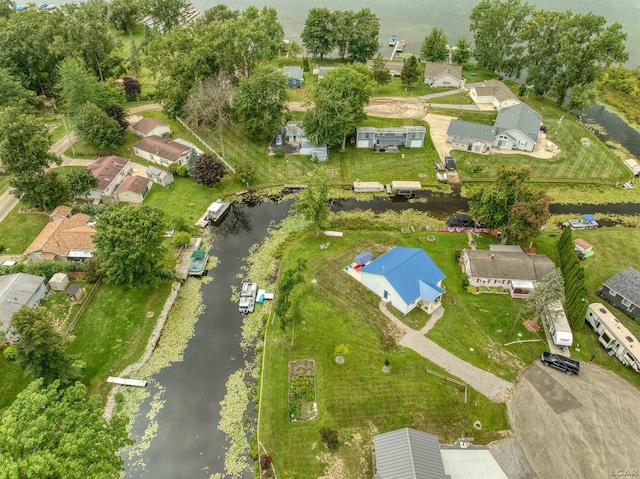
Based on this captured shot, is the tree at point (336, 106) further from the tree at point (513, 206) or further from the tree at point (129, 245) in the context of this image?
the tree at point (129, 245)

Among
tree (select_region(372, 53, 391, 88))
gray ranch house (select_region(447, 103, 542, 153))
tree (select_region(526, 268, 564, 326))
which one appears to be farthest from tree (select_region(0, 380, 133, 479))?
tree (select_region(372, 53, 391, 88))

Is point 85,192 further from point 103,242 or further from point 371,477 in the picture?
point 371,477

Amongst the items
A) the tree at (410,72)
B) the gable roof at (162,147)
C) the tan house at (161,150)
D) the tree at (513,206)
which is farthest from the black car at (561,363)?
the tree at (410,72)

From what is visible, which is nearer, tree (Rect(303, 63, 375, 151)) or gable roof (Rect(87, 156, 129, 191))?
gable roof (Rect(87, 156, 129, 191))

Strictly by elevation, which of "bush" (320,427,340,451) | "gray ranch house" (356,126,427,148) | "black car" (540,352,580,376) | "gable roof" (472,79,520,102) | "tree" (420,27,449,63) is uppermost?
"tree" (420,27,449,63)

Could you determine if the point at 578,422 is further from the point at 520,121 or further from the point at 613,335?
the point at 520,121

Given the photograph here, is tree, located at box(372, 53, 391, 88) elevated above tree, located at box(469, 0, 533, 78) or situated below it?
below

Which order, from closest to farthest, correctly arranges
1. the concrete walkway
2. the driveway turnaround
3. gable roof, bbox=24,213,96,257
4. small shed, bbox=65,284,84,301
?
the driveway turnaround < the concrete walkway < small shed, bbox=65,284,84,301 < gable roof, bbox=24,213,96,257

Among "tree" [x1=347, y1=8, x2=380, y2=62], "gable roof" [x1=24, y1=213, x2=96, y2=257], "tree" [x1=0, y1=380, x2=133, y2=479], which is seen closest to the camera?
"tree" [x1=0, y1=380, x2=133, y2=479]

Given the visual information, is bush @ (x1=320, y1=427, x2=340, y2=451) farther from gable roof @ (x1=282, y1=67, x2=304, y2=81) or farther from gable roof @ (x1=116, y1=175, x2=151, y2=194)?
gable roof @ (x1=282, y1=67, x2=304, y2=81)
